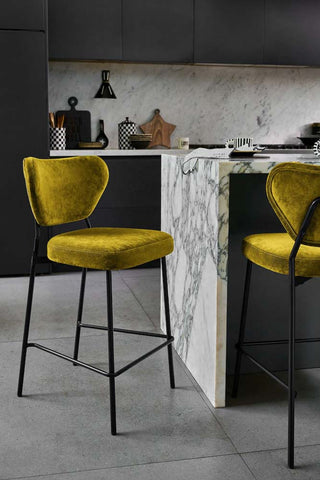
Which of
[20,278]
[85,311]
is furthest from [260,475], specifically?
[20,278]

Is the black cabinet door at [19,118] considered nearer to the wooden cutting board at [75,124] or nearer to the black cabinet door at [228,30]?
the wooden cutting board at [75,124]

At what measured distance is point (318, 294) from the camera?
2689 mm

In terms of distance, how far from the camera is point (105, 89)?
205 inches

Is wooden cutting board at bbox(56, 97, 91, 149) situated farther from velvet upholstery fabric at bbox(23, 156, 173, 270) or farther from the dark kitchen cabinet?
velvet upholstery fabric at bbox(23, 156, 173, 270)

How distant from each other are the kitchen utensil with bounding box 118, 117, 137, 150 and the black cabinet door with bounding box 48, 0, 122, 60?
581 millimetres

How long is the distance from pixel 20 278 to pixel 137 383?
2.20 m

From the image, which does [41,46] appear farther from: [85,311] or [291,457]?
[291,457]

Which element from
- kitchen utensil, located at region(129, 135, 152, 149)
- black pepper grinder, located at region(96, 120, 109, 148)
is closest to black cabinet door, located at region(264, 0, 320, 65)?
kitchen utensil, located at region(129, 135, 152, 149)

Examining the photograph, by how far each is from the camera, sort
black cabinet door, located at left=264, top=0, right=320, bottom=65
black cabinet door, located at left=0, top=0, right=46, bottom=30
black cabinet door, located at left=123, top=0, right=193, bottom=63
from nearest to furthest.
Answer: black cabinet door, located at left=0, top=0, right=46, bottom=30 → black cabinet door, located at left=123, top=0, right=193, bottom=63 → black cabinet door, located at left=264, top=0, right=320, bottom=65

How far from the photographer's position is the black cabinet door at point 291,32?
5.09 m

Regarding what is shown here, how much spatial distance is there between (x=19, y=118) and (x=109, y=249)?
259 centimetres

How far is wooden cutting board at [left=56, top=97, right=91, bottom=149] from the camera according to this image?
204 inches

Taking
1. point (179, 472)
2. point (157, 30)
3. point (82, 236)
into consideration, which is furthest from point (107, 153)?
point (179, 472)

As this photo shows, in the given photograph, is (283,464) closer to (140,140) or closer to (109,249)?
(109,249)
